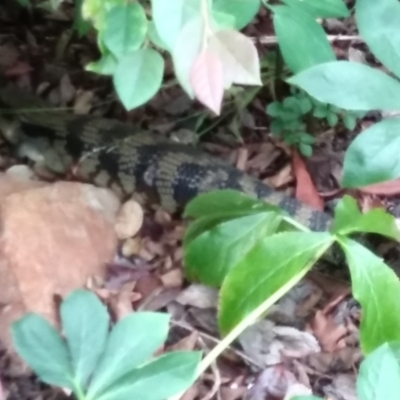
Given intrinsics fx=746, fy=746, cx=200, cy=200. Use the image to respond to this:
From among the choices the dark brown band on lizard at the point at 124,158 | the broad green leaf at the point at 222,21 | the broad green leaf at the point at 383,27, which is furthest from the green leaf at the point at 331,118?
the broad green leaf at the point at 222,21

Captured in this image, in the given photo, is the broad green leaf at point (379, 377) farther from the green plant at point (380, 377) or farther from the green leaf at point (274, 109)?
the green leaf at point (274, 109)

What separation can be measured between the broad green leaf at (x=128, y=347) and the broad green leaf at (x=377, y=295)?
310mm

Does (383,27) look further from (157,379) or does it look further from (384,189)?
(384,189)

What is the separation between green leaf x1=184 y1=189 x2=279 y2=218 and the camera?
1.23 m

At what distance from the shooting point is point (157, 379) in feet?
2.76

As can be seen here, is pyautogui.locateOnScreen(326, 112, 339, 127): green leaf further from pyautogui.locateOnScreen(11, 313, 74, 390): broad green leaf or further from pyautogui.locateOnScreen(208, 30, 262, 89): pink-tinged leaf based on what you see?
pyautogui.locateOnScreen(208, 30, 262, 89): pink-tinged leaf

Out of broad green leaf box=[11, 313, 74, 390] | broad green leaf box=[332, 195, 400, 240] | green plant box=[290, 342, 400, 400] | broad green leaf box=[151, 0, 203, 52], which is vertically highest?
Answer: broad green leaf box=[151, 0, 203, 52]

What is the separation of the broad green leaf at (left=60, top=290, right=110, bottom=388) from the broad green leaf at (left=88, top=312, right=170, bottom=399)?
1cm

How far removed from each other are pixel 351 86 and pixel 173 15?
396mm

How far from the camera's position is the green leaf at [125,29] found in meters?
0.81

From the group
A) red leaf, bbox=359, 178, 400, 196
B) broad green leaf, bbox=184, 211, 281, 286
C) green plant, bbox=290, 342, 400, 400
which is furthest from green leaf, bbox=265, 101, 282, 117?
green plant, bbox=290, 342, 400, 400

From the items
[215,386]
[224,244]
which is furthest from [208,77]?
[215,386]

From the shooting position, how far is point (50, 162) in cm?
204

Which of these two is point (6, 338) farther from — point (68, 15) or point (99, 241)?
point (68, 15)
